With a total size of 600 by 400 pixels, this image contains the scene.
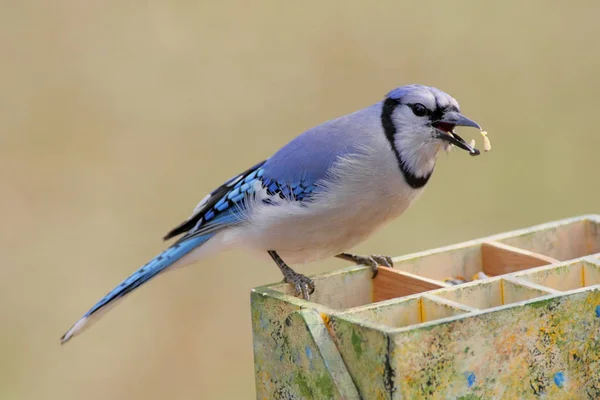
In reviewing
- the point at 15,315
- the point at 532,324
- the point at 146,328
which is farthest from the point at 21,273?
the point at 532,324

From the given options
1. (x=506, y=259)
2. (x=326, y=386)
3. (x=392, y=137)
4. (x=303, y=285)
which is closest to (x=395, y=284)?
(x=303, y=285)

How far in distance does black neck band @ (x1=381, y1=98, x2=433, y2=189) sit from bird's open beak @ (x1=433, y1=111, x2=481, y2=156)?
144mm

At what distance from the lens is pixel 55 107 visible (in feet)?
27.8

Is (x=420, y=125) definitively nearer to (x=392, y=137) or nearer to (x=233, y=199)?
(x=392, y=137)

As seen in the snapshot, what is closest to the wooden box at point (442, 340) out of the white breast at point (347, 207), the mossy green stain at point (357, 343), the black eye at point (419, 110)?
the mossy green stain at point (357, 343)

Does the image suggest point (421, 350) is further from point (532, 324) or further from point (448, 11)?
point (448, 11)

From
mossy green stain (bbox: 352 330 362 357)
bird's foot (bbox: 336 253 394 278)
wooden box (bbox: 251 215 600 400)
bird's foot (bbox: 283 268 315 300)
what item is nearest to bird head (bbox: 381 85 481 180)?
bird's foot (bbox: 336 253 394 278)

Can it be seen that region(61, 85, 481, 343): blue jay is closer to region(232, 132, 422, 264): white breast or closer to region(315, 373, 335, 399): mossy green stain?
region(232, 132, 422, 264): white breast

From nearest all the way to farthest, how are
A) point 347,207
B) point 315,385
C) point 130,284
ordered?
point 315,385
point 347,207
point 130,284

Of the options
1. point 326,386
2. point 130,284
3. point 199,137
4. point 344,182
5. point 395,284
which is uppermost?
point 199,137

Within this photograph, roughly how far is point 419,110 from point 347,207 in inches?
15.6

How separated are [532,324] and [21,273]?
4921 mm

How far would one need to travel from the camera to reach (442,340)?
2975mm

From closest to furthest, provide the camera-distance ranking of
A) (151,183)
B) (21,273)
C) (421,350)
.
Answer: (421,350)
(21,273)
(151,183)
